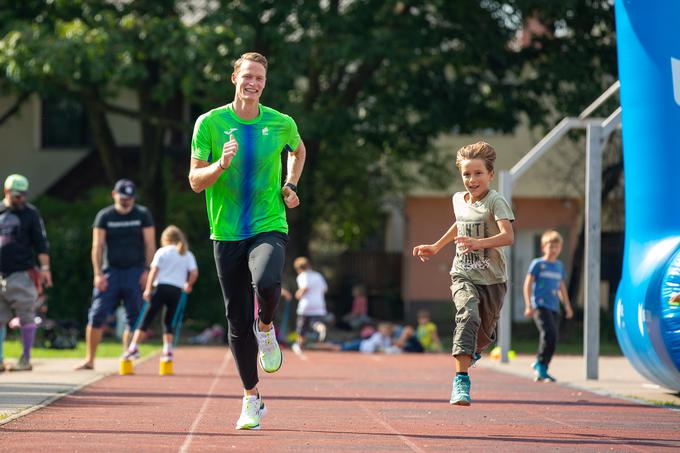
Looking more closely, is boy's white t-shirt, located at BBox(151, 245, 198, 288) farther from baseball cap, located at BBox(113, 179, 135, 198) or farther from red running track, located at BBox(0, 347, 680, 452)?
red running track, located at BBox(0, 347, 680, 452)

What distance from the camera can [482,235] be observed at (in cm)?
851

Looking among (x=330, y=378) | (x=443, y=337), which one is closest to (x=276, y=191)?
(x=330, y=378)

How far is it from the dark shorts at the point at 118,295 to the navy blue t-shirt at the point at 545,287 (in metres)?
4.28

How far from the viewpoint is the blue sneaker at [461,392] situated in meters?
8.10

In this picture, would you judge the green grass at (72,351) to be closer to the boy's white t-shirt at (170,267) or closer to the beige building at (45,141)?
the boy's white t-shirt at (170,267)

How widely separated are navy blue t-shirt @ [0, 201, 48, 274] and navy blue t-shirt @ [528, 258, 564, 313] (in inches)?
204

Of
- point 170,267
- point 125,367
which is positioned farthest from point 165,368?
point 170,267

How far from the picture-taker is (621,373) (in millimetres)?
15477

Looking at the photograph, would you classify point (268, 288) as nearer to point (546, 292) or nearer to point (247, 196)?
point (247, 196)

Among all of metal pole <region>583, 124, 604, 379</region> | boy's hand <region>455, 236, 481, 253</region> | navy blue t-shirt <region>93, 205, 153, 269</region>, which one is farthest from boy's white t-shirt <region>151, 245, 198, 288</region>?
boy's hand <region>455, 236, 481, 253</region>

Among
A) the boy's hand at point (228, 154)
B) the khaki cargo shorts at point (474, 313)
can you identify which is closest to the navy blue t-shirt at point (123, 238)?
the khaki cargo shorts at point (474, 313)

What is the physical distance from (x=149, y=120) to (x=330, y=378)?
13.9m

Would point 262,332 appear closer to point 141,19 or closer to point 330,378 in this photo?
point 330,378

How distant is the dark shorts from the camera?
1387 cm
